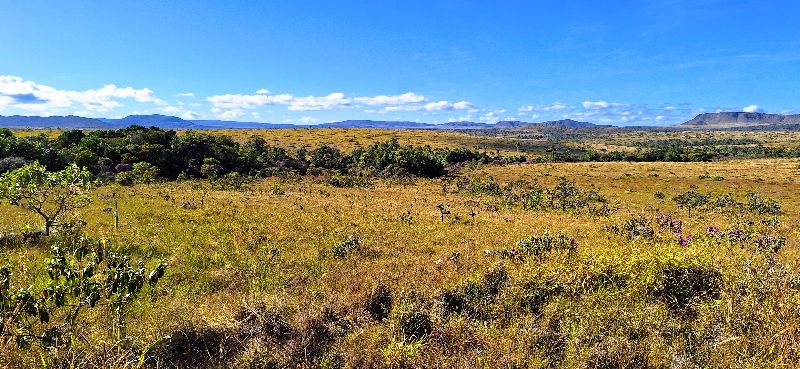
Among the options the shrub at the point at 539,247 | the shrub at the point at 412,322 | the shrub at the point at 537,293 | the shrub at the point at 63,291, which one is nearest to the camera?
the shrub at the point at 63,291

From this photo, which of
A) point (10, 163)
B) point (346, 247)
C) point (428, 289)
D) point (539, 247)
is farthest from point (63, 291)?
point (10, 163)

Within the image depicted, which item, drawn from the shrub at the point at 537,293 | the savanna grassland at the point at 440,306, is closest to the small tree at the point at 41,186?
the savanna grassland at the point at 440,306

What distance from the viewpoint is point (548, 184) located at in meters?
45.8

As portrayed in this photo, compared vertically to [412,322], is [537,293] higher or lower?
higher

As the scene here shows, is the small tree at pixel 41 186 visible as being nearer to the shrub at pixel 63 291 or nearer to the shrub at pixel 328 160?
the shrub at pixel 63 291

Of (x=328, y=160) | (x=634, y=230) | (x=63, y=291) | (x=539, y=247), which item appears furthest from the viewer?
(x=328, y=160)

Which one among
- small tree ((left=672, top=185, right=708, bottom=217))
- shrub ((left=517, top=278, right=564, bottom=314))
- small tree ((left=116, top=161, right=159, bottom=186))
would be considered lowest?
small tree ((left=672, top=185, right=708, bottom=217))

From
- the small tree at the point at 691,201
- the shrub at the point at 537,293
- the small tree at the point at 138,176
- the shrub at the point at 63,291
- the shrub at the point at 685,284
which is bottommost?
the small tree at the point at 691,201

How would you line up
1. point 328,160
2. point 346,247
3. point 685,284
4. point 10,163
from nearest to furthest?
point 685,284
point 346,247
point 10,163
point 328,160

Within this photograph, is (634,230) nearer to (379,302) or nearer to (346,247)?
(346,247)

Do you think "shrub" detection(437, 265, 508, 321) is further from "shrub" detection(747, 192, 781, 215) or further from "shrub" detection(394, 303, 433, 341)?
"shrub" detection(747, 192, 781, 215)

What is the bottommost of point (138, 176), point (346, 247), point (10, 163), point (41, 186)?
point (138, 176)

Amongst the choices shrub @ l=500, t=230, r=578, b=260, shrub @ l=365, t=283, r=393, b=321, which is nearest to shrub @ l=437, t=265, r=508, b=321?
shrub @ l=365, t=283, r=393, b=321

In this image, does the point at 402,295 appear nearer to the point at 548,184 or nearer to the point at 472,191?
the point at 472,191
